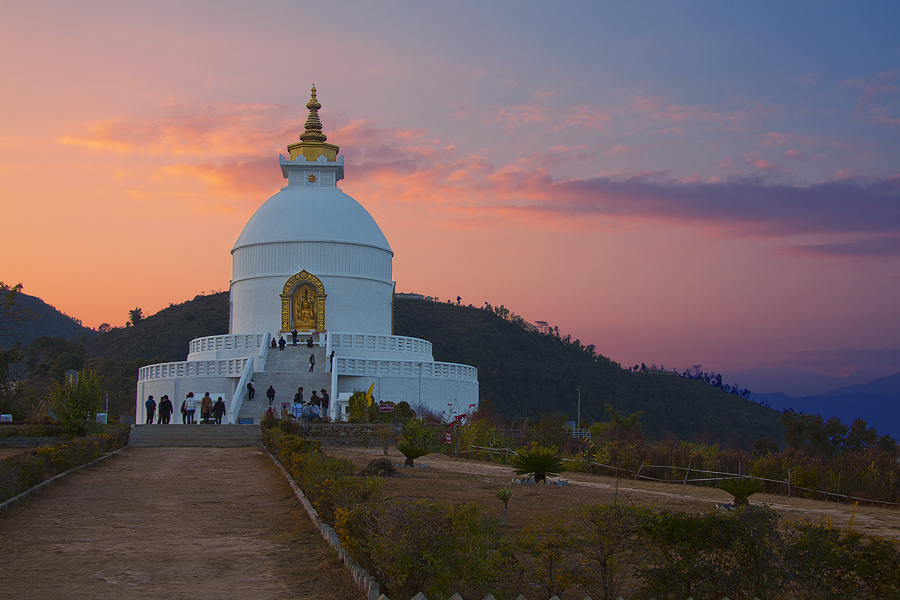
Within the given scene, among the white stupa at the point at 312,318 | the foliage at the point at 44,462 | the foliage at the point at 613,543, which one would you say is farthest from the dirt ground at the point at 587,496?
the white stupa at the point at 312,318

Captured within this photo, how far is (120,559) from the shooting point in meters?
7.73

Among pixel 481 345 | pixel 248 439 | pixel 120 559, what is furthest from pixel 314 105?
pixel 120 559

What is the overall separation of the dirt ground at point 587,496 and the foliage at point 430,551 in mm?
2765

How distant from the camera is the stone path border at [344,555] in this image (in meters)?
5.95

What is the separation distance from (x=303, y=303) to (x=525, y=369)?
31.5 m

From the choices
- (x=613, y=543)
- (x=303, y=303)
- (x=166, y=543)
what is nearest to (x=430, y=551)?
(x=613, y=543)

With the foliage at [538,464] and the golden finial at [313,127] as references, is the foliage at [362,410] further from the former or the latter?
the golden finial at [313,127]

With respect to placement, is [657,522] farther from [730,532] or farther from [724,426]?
[724,426]

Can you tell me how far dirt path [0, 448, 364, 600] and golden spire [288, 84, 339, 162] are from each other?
2815 cm

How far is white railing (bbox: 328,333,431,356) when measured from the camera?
32.9 m

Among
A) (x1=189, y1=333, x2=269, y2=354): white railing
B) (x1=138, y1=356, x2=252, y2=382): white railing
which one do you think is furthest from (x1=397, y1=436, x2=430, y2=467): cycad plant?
(x1=189, y1=333, x2=269, y2=354): white railing

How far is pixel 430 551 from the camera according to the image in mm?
5895

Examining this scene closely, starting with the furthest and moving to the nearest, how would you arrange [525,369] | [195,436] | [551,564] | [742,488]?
1. [525,369]
2. [195,436]
3. [742,488]
4. [551,564]

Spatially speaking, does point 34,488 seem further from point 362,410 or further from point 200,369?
point 200,369
